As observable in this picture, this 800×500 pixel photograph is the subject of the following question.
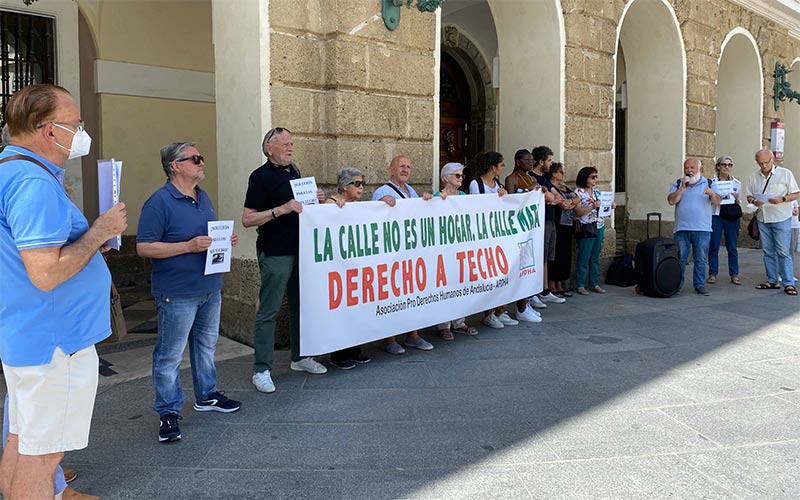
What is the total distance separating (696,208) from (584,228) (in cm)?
164

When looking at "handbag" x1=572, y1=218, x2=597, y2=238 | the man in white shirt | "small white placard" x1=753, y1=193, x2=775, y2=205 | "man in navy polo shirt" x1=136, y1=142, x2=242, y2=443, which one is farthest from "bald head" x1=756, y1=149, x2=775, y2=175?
"man in navy polo shirt" x1=136, y1=142, x2=242, y2=443

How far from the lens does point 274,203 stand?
173 inches

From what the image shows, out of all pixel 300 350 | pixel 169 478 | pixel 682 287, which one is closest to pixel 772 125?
pixel 682 287

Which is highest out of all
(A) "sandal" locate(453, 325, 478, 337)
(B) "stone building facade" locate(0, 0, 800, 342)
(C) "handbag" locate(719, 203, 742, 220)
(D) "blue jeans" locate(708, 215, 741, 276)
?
(B) "stone building facade" locate(0, 0, 800, 342)

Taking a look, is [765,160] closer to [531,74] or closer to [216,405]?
[531,74]

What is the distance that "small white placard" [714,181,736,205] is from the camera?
838 cm

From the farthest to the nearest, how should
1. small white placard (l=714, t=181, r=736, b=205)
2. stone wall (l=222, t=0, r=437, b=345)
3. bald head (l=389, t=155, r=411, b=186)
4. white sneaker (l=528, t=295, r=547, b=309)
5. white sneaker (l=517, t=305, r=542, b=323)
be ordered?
small white placard (l=714, t=181, r=736, b=205) → white sneaker (l=528, t=295, r=547, b=309) → white sneaker (l=517, t=305, r=542, b=323) → stone wall (l=222, t=0, r=437, b=345) → bald head (l=389, t=155, r=411, b=186)

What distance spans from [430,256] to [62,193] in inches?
136

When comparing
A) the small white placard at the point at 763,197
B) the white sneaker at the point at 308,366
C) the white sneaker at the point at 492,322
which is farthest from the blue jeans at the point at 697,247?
the white sneaker at the point at 308,366

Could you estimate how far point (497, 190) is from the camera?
6301 millimetres

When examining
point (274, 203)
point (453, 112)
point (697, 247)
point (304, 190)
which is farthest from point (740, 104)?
point (274, 203)

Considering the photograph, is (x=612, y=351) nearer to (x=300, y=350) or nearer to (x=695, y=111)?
(x=300, y=350)

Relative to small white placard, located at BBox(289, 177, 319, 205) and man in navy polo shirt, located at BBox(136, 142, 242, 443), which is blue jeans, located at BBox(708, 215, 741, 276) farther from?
man in navy polo shirt, located at BBox(136, 142, 242, 443)

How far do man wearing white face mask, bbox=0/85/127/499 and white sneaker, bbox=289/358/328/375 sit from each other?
2376mm
